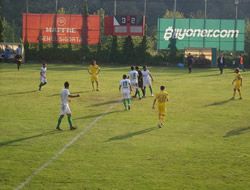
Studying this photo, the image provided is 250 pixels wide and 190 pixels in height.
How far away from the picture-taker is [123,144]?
58.8 ft

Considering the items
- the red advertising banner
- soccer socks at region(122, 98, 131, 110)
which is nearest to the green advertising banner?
the red advertising banner

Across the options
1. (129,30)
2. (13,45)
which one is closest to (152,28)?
(129,30)

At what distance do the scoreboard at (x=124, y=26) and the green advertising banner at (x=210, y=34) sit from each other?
5.05 metres

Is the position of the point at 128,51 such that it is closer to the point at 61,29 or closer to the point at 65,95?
the point at 61,29

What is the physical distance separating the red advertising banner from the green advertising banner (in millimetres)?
10487

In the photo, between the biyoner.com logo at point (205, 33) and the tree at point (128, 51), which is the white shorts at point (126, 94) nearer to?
the tree at point (128, 51)

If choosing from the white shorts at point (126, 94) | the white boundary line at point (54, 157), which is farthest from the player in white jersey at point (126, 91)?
the white boundary line at point (54, 157)

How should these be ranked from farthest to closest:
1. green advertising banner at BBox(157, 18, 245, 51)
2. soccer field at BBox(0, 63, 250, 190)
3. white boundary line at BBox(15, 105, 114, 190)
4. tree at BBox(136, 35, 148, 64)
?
1. tree at BBox(136, 35, 148, 64)
2. green advertising banner at BBox(157, 18, 245, 51)
3. soccer field at BBox(0, 63, 250, 190)
4. white boundary line at BBox(15, 105, 114, 190)

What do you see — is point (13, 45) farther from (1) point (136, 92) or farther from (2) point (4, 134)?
Result: (2) point (4, 134)

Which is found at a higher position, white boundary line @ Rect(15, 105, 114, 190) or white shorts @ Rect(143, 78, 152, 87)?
white shorts @ Rect(143, 78, 152, 87)

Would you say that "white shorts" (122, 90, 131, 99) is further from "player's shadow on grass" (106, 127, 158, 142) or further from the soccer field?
"player's shadow on grass" (106, 127, 158, 142)

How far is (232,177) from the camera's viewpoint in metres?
14.3

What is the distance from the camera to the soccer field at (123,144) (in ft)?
45.5

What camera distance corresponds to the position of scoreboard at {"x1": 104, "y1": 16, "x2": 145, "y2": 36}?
60947mm
